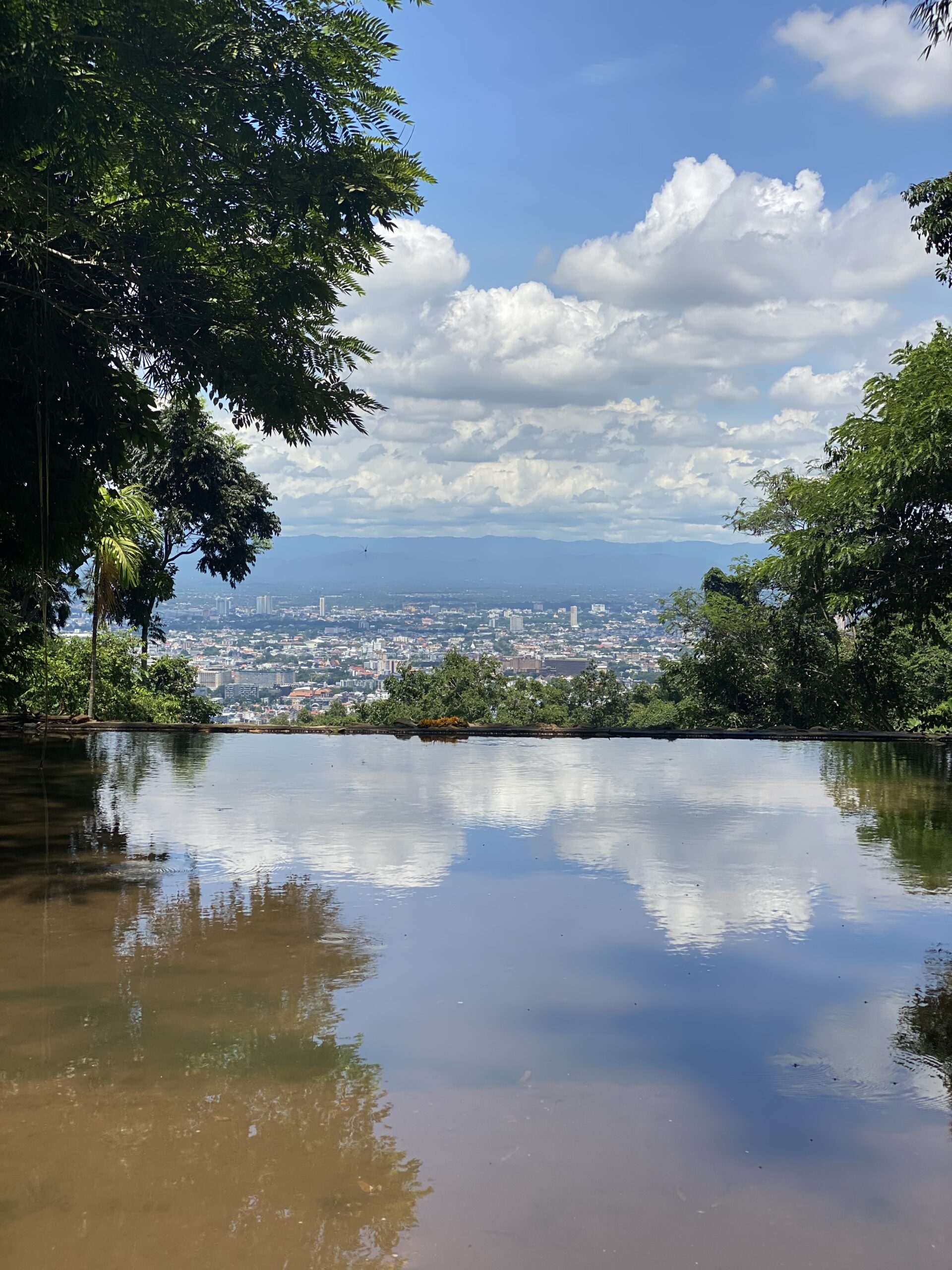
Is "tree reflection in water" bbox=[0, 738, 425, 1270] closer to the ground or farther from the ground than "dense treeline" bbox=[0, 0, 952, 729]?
closer to the ground

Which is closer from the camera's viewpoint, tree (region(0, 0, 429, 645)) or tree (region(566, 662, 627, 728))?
tree (region(0, 0, 429, 645))

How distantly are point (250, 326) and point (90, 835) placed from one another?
4222 millimetres

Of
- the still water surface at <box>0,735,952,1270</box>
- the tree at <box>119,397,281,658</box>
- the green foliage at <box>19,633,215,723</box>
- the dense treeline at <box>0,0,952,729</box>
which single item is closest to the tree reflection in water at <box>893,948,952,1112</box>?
the still water surface at <box>0,735,952,1270</box>

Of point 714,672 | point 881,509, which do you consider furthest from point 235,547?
point 881,509

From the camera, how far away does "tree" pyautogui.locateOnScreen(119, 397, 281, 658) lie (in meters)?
22.5

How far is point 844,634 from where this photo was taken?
2481 centimetres

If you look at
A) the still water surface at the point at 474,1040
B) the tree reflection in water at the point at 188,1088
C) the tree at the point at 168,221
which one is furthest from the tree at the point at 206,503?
the tree reflection in water at the point at 188,1088

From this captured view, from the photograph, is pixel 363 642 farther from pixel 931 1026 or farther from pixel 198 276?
pixel 931 1026

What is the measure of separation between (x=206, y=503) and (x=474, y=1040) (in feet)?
68.0

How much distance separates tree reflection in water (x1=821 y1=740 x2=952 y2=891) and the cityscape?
1016 centimetres

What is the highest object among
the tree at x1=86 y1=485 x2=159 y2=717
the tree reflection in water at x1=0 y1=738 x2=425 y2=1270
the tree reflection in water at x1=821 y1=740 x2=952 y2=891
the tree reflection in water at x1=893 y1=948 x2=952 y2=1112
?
the tree at x1=86 y1=485 x2=159 y2=717

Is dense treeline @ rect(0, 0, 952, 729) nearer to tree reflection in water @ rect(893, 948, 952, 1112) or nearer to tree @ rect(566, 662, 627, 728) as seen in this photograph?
tree reflection in water @ rect(893, 948, 952, 1112)

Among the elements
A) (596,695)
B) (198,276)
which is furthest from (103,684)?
(596,695)

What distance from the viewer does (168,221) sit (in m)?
8.24
